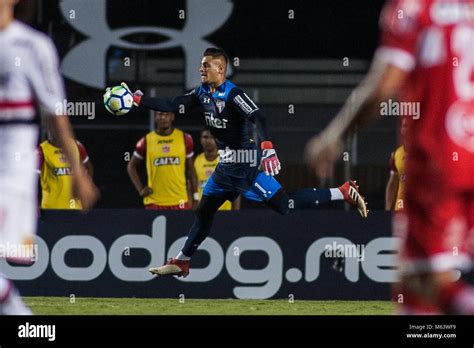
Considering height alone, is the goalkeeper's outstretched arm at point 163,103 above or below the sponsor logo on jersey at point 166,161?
above

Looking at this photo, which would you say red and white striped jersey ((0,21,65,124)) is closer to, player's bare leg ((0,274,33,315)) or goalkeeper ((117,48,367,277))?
player's bare leg ((0,274,33,315))

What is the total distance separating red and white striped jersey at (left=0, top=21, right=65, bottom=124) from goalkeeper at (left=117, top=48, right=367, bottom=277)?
391cm

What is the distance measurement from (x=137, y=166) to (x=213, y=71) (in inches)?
80.8

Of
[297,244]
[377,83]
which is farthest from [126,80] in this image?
[377,83]

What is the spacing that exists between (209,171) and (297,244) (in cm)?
169

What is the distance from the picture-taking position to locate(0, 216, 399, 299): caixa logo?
32.1 feet

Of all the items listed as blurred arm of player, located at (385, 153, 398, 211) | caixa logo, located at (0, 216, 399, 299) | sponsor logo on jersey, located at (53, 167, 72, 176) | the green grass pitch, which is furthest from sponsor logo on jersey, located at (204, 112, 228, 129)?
blurred arm of player, located at (385, 153, 398, 211)

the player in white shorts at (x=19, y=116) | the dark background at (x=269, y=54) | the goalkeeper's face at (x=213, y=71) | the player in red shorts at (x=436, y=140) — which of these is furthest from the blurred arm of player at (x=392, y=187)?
the player in red shorts at (x=436, y=140)

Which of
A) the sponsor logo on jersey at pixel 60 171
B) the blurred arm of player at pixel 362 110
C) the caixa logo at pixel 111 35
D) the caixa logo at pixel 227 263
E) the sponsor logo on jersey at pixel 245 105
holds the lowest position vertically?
the caixa logo at pixel 227 263

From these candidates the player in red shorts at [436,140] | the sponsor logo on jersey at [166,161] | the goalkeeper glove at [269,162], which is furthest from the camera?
the sponsor logo on jersey at [166,161]

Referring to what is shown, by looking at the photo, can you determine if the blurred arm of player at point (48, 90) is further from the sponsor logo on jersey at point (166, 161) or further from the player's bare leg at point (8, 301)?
the sponsor logo on jersey at point (166, 161)

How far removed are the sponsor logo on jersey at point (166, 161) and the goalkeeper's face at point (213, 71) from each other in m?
1.79

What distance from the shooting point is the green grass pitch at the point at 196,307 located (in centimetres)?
866

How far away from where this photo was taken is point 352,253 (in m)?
9.81
